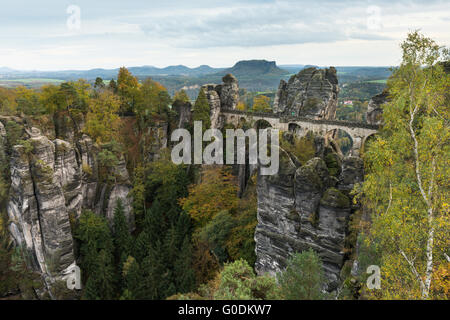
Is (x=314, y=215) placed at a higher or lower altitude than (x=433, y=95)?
lower

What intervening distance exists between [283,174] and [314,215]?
3.39m

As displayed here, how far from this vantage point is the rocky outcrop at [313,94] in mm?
38031

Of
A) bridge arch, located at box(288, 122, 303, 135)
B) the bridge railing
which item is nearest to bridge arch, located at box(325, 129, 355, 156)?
the bridge railing

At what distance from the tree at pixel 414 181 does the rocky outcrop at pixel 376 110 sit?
2302 cm

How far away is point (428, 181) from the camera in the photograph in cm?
1017

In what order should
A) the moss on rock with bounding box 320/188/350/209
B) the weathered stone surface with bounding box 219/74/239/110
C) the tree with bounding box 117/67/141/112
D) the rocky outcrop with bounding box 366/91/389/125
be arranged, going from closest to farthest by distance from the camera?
1. the moss on rock with bounding box 320/188/350/209
2. the rocky outcrop with bounding box 366/91/389/125
3. the tree with bounding box 117/67/141/112
4. the weathered stone surface with bounding box 219/74/239/110

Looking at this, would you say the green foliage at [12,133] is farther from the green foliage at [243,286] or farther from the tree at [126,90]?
the green foliage at [243,286]

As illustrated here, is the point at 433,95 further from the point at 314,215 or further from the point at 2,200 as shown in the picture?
the point at 2,200

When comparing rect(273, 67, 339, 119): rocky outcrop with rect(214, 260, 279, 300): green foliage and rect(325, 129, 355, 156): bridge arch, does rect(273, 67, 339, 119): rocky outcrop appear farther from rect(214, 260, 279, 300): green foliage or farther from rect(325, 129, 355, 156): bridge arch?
rect(214, 260, 279, 300): green foliage

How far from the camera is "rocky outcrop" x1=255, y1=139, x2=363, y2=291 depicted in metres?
17.4

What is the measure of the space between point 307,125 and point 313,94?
4862mm

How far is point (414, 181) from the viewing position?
419 inches

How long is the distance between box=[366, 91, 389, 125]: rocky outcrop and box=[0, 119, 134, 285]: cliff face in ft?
113
